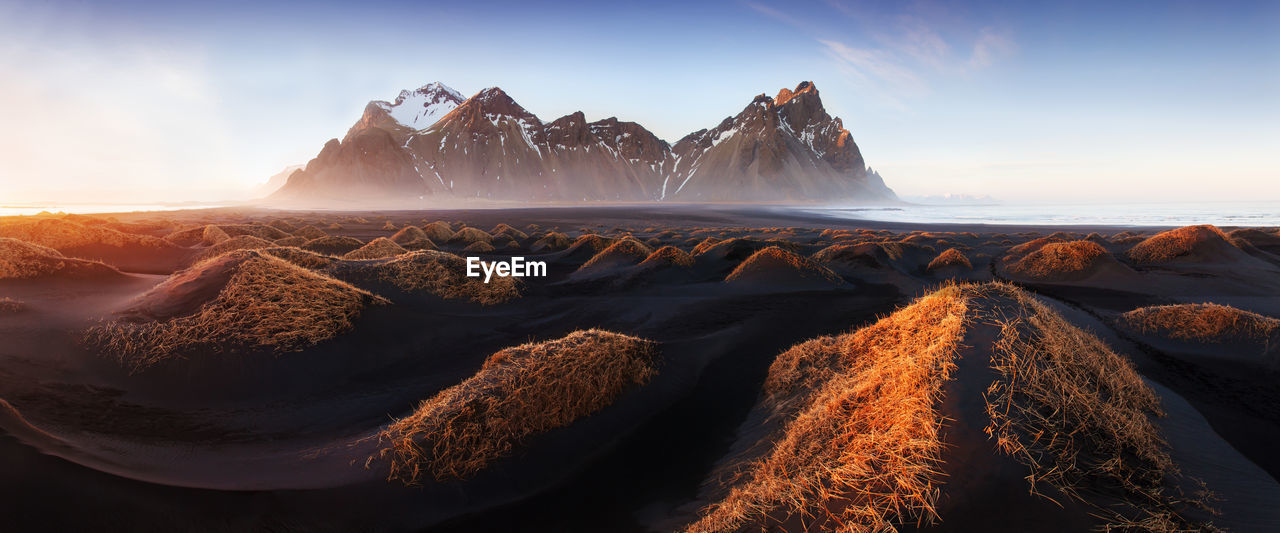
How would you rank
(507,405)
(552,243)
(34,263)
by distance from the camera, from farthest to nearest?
(552,243) < (34,263) < (507,405)

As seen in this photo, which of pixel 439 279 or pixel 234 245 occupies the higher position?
pixel 234 245

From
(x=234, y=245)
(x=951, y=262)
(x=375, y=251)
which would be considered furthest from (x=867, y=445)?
(x=234, y=245)

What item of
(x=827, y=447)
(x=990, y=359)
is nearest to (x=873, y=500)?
(x=827, y=447)

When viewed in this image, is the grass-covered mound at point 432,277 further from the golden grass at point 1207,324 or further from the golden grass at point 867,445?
the golden grass at point 1207,324

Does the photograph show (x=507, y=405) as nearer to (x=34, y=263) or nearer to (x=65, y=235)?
(x=34, y=263)

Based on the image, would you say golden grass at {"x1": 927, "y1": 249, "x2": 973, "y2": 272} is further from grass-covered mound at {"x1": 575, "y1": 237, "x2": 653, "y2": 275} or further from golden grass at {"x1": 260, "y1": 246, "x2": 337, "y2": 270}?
golden grass at {"x1": 260, "y1": 246, "x2": 337, "y2": 270}

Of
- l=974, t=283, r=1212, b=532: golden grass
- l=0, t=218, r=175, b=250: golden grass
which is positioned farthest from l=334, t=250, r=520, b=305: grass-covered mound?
l=0, t=218, r=175, b=250: golden grass
